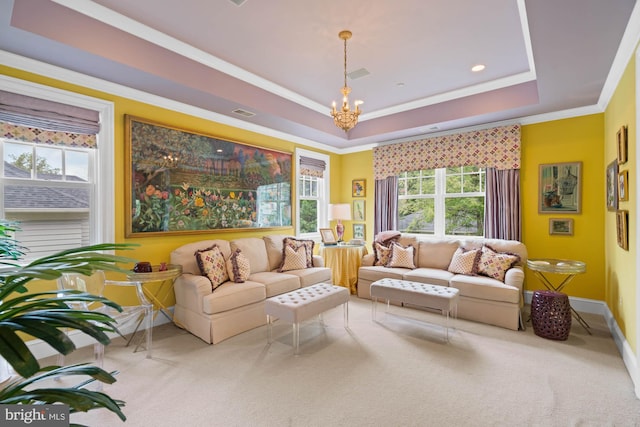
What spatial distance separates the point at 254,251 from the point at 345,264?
1614 millimetres

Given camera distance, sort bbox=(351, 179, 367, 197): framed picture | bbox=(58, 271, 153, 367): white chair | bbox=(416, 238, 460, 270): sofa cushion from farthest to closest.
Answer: bbox=(351, 179, 367, 197): framed picture → bbox=(416, 238, 460, 270): sofa cushion → bbox=(58, 271, 153, 367): white chair

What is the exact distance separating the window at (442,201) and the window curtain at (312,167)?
1542mm

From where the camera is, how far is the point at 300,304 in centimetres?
296

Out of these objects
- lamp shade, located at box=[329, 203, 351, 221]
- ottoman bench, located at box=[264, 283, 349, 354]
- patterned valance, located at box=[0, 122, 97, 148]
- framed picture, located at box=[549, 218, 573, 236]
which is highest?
patterned valance, located at box=[0, 122, 97, 148]

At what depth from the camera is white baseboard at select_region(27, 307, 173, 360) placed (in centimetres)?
277

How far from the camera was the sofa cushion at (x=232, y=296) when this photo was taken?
10.3 ft

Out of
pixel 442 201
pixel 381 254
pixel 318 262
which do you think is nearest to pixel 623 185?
pixel 442 201

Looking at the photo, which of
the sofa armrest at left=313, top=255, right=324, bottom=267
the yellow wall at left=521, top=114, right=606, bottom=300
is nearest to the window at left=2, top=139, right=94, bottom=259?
the sofa armrest at left=313, top=255, right=324, bottom=267

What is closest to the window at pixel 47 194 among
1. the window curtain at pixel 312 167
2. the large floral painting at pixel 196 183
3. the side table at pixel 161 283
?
the large floral painting at pixel 196 183

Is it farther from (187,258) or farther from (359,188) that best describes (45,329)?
(359,188)

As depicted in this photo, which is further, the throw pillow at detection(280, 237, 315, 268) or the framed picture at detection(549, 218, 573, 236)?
the throw pillow at detection(280, 237, 315, 268)

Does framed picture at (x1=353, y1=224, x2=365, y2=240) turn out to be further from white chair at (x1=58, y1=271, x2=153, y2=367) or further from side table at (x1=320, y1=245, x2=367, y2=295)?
white chair at (x1=58, y1=271, x2=153, y2=367)

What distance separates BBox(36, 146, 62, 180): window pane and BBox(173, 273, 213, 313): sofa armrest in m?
1.60

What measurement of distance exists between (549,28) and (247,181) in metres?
3.82
